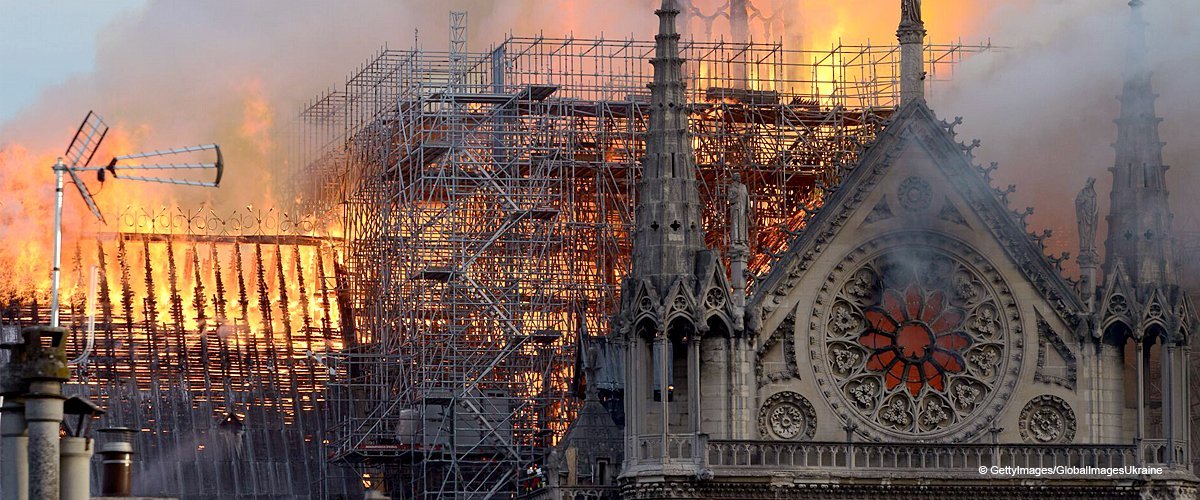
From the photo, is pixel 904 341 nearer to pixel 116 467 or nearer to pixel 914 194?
pixel 914 194

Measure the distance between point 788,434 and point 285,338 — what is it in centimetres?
2665

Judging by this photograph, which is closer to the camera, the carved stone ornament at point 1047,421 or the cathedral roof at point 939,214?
the cathedral roof at point 939,214

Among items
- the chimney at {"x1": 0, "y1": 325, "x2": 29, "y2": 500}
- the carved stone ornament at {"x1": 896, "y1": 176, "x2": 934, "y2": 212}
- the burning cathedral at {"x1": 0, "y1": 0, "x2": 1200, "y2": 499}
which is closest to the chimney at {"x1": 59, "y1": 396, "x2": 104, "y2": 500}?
the chimney at {"x1": 0, "y1": 325, "x2": 29, "y2": 500}

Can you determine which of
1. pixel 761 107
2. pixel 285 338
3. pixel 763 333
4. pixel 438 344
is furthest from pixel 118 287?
pixel 763 333

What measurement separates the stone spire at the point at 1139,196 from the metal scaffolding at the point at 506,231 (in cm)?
915

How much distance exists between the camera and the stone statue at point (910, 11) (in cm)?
7244

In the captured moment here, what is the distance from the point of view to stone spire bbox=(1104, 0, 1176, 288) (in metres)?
70.6

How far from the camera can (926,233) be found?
70500 millimetres

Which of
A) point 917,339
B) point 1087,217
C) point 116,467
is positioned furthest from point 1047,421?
point 116,467

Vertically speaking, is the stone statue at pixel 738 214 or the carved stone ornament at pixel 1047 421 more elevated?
the stone statue at pixel 738 214

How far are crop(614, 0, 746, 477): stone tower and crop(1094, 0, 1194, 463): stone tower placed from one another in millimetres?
9051

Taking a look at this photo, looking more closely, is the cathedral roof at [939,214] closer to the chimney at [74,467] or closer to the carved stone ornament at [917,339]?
the carved stone ornament at [917,339]

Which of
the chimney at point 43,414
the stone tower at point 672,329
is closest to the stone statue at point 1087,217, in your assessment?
the stone tower at point 672,329

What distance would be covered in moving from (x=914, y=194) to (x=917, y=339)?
3.31 meters
